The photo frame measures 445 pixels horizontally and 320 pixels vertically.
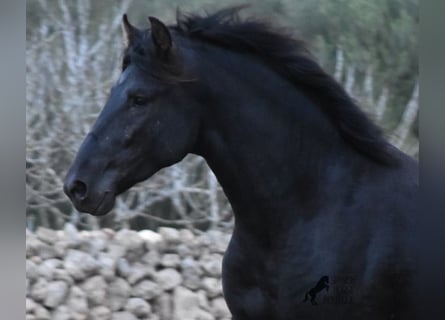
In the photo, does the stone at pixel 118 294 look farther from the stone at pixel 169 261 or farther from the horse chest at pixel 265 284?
the horse chest at pixel 265 284

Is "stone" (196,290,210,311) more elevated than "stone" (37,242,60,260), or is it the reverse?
"stone" (37,242,60,260)

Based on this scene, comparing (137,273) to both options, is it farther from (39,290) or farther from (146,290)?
(39,290)

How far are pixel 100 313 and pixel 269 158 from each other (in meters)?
1.39

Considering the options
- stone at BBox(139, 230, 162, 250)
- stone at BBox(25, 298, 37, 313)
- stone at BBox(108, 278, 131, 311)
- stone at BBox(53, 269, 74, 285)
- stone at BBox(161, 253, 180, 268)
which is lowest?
stone at BBox(25, 298, 37, 313)

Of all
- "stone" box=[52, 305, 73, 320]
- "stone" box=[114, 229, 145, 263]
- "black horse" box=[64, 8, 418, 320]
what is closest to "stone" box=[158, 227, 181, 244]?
"stone" box=[114, 229, 145, 263]

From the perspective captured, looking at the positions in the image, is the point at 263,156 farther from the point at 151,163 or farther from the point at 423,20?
the point at 423,20

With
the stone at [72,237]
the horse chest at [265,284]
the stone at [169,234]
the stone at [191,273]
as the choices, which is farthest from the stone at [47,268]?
the horse chest at [265,284]

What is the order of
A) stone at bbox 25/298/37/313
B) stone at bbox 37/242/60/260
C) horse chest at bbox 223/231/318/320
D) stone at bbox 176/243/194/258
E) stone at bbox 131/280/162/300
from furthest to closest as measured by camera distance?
1. stone at bbox 176/243/194/258
2. stone at bbox 131/280/162/300
3. stone at bbox 37/242/60/260
4. stone at bbox 25/298/37/313
5. horse chest at bbox 223/231/318/320

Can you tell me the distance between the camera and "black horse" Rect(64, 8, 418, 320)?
10.6 feet

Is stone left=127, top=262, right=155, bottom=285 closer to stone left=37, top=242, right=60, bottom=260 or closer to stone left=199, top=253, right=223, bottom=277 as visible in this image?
stone left=199, top=253, right=223, bottom=277

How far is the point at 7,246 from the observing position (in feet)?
11.2

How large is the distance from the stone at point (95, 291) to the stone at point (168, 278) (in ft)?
0.91

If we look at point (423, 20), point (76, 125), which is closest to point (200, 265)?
point (76, 125)

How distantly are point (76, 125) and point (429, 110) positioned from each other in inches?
65.6
